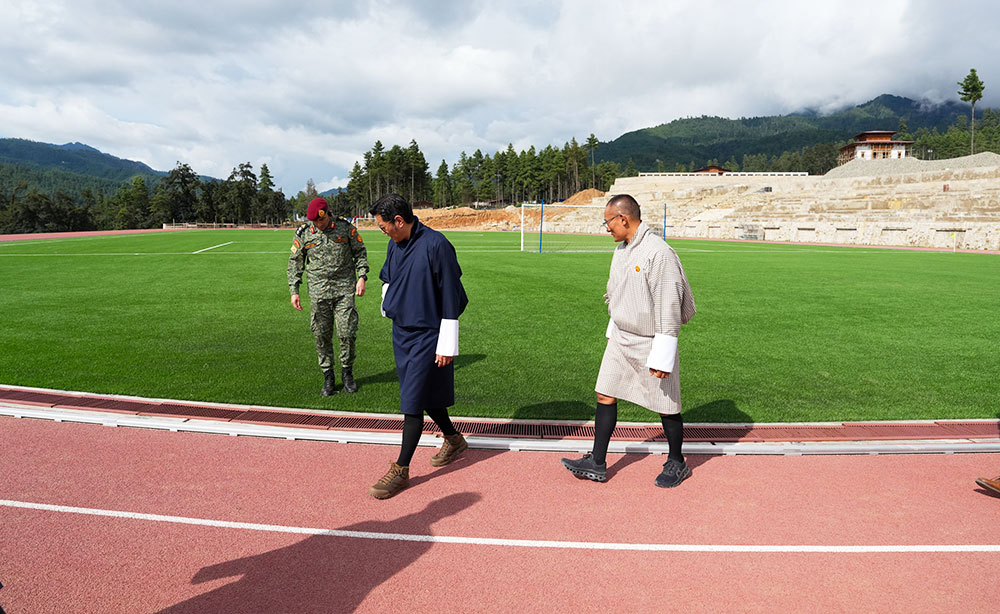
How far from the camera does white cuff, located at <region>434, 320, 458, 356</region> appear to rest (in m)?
3.89

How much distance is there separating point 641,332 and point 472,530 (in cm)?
174

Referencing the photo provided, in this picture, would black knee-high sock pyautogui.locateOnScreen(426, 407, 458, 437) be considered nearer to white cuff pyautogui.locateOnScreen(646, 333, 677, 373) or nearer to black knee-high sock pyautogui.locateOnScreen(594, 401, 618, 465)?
black knee-high sock pyautogui.locateOnScreen(594, 401, 618, 465)

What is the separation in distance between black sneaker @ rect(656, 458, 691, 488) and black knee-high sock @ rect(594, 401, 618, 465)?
1.50 feet

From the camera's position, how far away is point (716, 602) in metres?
2.88

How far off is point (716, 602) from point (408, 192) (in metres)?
124

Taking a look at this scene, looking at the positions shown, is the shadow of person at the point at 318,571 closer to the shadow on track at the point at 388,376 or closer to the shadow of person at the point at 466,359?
the shadow on track at the point at 388,376

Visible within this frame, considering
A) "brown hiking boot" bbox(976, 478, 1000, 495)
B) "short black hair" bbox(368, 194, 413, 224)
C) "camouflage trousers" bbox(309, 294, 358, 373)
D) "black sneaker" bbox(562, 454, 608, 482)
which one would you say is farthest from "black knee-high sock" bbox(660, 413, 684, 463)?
"camouflage trousers" bbox(309, 294, 358, 373)

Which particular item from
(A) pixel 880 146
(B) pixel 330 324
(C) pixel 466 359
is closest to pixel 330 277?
(B) pixel 330 324

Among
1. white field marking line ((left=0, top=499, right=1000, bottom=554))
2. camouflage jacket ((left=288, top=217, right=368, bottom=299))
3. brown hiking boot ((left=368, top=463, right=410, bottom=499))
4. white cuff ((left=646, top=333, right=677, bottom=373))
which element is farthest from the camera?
camouflage jacket ((left=288, top=217, right=368, bottom=299))

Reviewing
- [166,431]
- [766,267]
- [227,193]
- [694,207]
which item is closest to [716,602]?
[166,431]

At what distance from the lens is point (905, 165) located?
230 ft

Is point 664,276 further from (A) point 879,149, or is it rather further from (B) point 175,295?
(A) point 879,149

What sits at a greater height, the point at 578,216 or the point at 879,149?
the point at 879,149

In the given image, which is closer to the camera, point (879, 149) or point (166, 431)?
point (166, 431)
